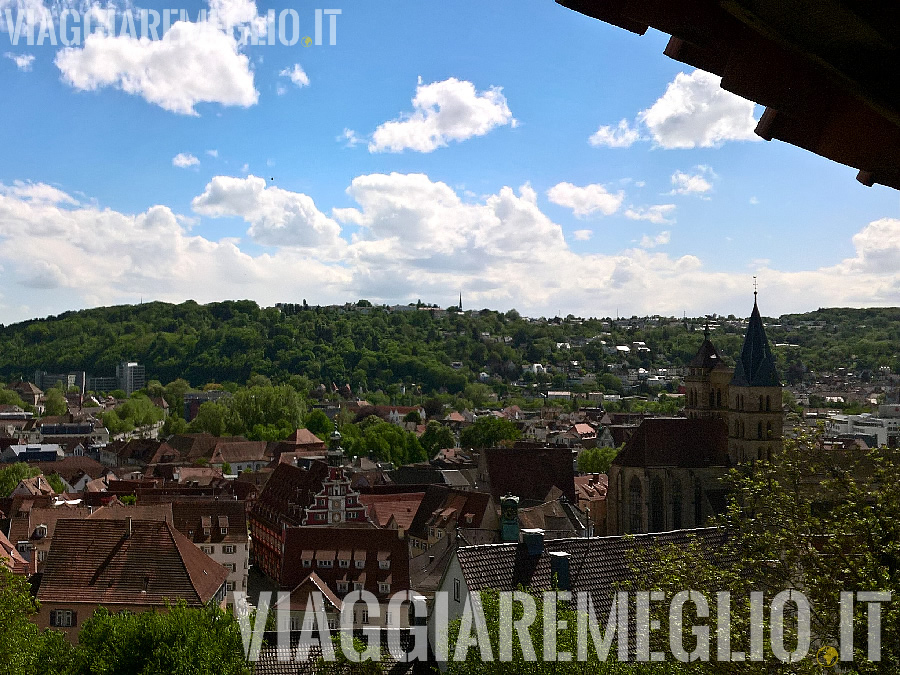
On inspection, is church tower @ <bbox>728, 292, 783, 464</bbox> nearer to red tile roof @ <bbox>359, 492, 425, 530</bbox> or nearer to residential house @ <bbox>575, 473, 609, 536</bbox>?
residential house @ <bbox>575, 473, 609, 536</bbox>

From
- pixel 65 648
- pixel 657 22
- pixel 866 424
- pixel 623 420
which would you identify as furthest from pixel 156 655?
pixel 866 424

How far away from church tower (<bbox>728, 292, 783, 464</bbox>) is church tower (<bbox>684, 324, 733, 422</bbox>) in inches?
147

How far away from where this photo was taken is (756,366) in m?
51.3

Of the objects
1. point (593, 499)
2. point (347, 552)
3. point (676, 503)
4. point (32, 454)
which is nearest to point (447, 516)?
point (347, 552)

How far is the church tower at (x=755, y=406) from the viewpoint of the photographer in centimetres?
5019

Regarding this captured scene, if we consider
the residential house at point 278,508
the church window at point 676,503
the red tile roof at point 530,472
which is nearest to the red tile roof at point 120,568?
the residential house at point 278,508

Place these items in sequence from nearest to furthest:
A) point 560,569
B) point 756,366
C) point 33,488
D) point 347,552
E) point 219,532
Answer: point 560,569
point 347,552
point 219,532
point 756,366
point 33,488

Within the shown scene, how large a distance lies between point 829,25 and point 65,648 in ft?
85.8

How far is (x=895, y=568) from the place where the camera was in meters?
12.7

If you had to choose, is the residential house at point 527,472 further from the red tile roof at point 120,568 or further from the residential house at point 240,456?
the residential house at point 240,456

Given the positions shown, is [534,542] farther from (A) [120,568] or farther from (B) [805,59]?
(B) [805,59]

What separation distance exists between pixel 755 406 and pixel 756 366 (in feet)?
8.19

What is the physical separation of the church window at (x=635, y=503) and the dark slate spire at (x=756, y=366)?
890 cm

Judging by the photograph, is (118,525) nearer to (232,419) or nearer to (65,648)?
(65,648)
